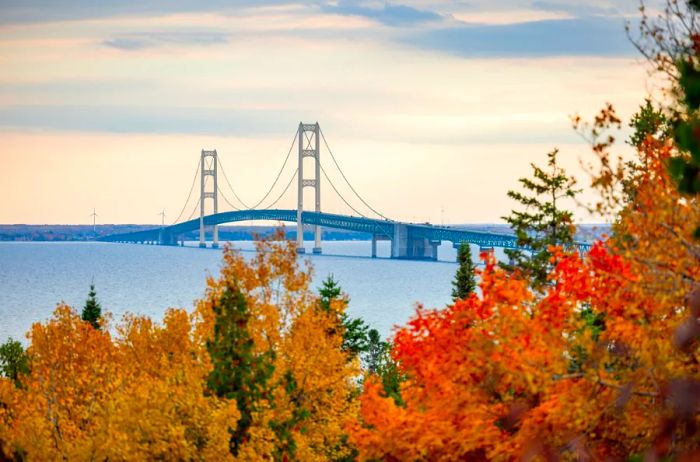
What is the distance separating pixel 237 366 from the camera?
97.4 feet

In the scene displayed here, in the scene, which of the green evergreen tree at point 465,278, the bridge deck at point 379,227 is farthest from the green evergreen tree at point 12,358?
the bridge deck at point 379,227

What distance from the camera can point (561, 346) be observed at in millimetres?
20453

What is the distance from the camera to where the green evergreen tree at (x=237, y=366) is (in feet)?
96.6

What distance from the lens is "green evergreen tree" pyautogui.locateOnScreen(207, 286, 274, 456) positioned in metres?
29.4

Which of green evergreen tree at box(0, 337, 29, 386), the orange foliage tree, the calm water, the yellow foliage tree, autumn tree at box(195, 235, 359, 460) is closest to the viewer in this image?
the orange foliage tree

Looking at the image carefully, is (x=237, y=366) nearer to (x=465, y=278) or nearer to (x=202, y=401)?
(x=202, y=401)

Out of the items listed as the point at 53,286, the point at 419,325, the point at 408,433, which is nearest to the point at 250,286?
the point at 419,325

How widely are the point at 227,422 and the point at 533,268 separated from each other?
15.4 m

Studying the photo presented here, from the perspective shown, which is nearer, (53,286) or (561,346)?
(561,346)

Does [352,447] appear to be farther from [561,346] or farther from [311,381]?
[561,346]

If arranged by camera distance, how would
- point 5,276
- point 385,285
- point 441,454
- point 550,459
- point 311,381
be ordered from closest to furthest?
1. point 550,459
2. point 441,454
3. point 311,381
4. point 385,285
5. point 5,276

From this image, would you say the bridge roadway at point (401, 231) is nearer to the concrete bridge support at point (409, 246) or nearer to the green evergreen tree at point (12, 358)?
the concrete bridge support at point (409, 246)

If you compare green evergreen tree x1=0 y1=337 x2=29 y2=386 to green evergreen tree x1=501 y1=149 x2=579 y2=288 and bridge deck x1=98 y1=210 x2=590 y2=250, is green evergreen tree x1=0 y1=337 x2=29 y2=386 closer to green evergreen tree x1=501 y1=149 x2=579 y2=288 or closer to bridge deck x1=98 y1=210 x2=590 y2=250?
green evergreen tree x1=501 y1=149 x2=579 y2=288

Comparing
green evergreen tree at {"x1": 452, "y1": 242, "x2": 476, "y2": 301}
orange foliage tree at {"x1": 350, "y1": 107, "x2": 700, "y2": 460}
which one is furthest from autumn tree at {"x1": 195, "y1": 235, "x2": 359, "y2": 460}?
green evergreen tree at {"x1": 452, "y1": 242, "x2": 476, "y2": 301}
